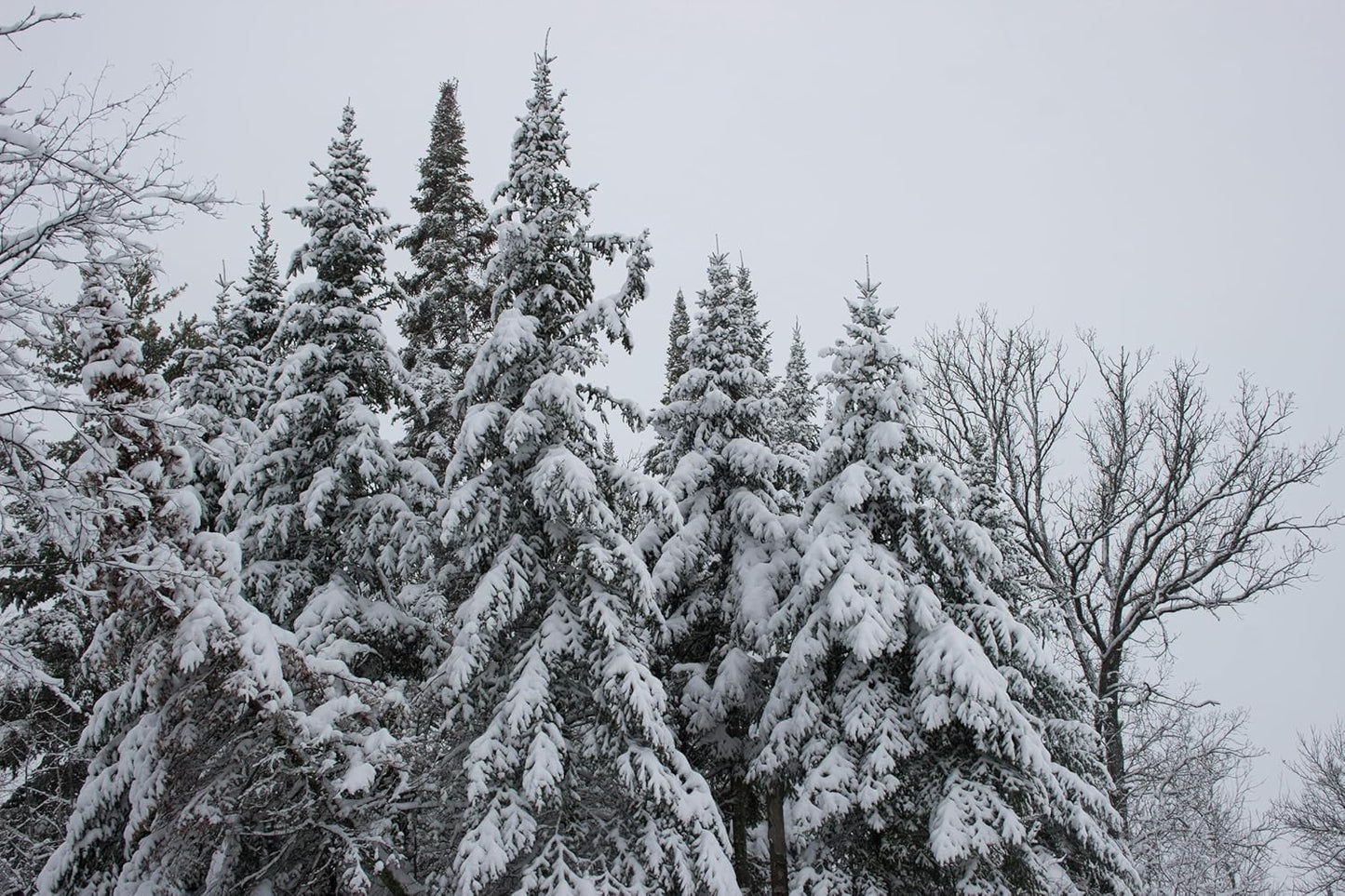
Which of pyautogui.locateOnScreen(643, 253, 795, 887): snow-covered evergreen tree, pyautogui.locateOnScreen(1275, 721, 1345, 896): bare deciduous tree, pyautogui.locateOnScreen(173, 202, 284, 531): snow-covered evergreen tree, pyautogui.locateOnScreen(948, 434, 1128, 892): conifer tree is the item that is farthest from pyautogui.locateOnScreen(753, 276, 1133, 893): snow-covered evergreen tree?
pyautogui.locateOnScreen(1275, 721, 1345, 896): bare deciduous tree

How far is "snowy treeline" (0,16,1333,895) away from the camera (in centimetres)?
1001

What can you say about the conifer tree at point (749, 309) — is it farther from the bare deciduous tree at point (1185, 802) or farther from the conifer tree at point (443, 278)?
the bare deciduous tree at point (1185, 802)

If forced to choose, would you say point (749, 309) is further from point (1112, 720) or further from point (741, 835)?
point (1112, 720)

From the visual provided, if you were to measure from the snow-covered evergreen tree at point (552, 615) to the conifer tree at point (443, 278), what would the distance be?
540 cm

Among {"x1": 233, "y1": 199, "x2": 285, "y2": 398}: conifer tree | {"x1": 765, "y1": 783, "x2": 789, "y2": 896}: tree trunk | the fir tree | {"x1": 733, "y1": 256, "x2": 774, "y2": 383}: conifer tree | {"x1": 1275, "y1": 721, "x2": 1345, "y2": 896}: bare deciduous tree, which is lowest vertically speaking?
{"x1": 765, "y1": 783, "x2": 789, "y2": 896}: tree trunk

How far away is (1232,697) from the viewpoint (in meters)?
126

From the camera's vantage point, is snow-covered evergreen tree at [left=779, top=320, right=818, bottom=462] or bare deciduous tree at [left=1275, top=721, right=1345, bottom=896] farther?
snow-covered evergreen tree at [left=779, top=320, right=818, bottom=462]

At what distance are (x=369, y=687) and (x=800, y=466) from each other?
31.2 ft

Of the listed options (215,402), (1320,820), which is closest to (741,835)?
(215,402)

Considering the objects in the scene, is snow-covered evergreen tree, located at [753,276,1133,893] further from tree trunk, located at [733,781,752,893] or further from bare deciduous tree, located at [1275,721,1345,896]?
bare deciduous tree, located at [1275,721,1345,896]

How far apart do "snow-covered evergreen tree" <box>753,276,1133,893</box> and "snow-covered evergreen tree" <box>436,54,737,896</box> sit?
2.56 metres

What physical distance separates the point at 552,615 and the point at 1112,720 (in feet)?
48.8

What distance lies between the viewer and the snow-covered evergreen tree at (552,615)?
38.5 ft

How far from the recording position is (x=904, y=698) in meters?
14.5
